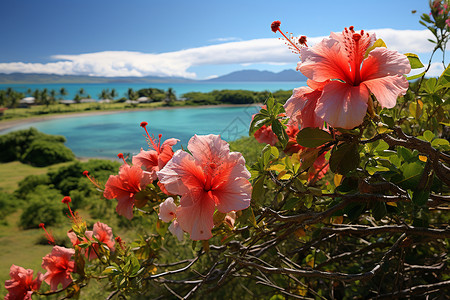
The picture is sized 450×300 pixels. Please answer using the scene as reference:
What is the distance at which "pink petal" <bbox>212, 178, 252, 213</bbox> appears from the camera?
1.77 feet

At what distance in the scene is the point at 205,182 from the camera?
0.57 m

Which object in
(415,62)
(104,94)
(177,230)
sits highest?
(104,94)

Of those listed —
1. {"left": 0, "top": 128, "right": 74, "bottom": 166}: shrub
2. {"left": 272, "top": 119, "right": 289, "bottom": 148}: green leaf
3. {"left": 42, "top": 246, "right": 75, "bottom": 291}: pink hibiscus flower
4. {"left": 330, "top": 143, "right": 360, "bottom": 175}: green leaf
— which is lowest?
{"left": 0, "top": 128, "right": 74, "bottom": 166}: shrub

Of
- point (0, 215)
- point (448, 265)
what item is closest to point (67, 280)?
point (448, 265)

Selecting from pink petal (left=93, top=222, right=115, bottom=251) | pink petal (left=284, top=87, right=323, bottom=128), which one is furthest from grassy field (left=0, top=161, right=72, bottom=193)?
pink petal (left=284, top=87, right=323, bottom=128)

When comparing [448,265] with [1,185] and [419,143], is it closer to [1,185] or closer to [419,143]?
[419,143]

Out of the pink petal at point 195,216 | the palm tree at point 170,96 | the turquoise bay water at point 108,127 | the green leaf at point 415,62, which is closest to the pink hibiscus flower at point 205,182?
the pink petal at point 195,216

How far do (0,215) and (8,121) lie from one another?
13.4m

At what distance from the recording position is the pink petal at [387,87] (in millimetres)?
434

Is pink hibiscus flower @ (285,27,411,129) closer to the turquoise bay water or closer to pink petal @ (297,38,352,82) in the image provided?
pink petal @ (297,38,352,82)

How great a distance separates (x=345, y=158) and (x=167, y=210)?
38 centimetres

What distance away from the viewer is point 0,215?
4578 millimetres

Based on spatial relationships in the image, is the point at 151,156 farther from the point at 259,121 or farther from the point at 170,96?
the point at 170,96

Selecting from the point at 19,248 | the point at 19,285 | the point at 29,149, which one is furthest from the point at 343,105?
the point at 29,149
